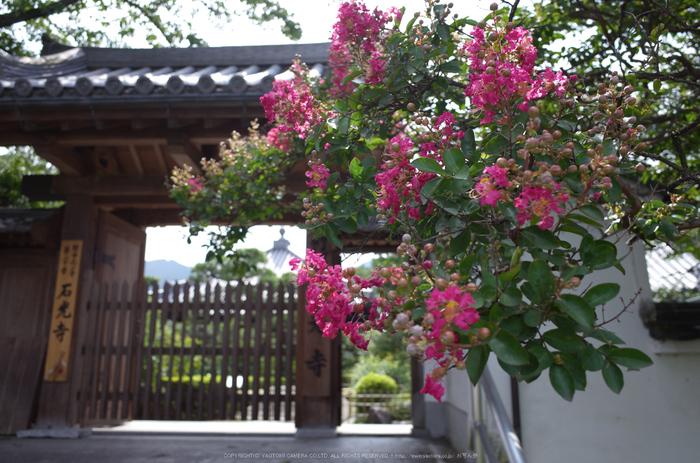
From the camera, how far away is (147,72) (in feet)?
17.8

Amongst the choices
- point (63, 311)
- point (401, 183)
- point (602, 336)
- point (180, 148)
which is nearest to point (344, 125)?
point (401, 183)

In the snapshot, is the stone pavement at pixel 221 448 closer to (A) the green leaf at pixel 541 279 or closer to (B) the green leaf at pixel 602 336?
(B) the green leaf at pixel 602 336

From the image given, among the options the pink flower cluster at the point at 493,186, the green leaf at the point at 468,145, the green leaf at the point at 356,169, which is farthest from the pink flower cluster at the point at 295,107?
the pink flower cluster at the point at 493,186

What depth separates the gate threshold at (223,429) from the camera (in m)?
4.82

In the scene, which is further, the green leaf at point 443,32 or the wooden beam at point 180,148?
the wooden beam at point 180,148

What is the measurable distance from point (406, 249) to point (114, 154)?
500cm

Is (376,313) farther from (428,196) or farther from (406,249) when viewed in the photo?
(428,196)

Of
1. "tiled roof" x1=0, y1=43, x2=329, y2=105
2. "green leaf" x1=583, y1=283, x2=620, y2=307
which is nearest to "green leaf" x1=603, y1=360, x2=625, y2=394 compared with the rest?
"green leaf" x1=583, y1=283, x2=620, y2=307

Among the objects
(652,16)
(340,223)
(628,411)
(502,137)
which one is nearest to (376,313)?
(340,223)

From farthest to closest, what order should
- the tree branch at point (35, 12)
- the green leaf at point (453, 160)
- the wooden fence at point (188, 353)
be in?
1. the tree branch at point (35, 12)
2. the wooden fence at point (188, 353)
3. the green leaf at point (453, 160)

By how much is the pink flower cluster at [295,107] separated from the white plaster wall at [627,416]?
221 centimetres

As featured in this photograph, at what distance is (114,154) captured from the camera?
534 centimetres

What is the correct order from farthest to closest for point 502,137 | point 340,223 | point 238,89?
point 238,89
point 340,223
point 502,137

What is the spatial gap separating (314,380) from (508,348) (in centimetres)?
406
